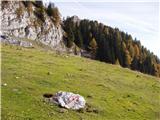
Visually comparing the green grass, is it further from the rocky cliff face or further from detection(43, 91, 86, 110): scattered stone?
the rocky cliff face

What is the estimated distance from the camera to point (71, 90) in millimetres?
36219

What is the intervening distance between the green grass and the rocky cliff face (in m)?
53.8

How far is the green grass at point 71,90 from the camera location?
1136 inches

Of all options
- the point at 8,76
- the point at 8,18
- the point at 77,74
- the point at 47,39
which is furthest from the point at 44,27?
the point at 8,76

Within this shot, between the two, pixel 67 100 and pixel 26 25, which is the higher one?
pixel 26 25

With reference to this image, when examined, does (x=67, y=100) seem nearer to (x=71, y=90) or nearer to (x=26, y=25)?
Result: (x=71, y=90)

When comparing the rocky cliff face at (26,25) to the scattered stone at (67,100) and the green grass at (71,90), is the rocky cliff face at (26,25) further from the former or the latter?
the scattered stone at (67,100)

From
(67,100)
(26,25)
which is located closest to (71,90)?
(67,100)

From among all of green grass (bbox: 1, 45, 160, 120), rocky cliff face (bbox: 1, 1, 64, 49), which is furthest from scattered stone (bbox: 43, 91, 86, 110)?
rocky cliff face (bbox: 1, 1, 64, 49)

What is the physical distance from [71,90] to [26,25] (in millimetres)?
81824

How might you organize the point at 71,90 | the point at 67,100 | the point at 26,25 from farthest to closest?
1. the point at 26,25
2. the point at 71,90
3. the point at 67,100

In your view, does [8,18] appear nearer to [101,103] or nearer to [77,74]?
[77,74]

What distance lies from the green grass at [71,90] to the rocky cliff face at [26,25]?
53775mm

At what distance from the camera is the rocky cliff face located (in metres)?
107
